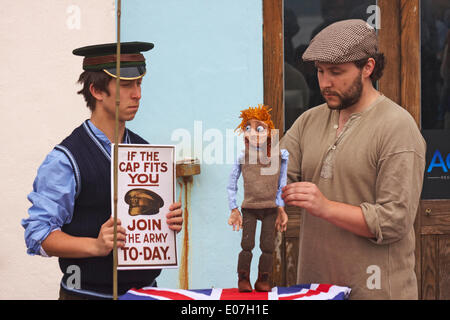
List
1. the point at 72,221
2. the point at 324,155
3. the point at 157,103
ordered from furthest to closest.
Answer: the point at 157,103, the point at 324,155, the point at 72,221

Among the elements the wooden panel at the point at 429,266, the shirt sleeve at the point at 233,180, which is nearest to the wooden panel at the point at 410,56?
the wooden panel at the point at 429,266

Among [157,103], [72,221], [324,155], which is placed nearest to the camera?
[72,221]

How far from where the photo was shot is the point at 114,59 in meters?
2.26

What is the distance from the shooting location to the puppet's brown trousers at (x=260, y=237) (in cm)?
217

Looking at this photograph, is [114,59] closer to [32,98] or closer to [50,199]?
[50,199]

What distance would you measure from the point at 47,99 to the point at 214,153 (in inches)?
43.7

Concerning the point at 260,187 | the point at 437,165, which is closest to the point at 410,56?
the point at 437,165

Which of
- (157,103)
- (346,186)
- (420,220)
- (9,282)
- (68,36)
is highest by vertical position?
(68,36)

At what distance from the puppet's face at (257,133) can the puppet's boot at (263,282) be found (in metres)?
0.47

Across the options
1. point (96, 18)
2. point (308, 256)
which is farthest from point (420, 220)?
point (96, 18)

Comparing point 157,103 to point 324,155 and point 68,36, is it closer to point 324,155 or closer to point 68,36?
point 68,36

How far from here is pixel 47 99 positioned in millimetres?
3873

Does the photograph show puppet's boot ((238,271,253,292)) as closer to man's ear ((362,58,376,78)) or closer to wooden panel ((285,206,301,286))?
man's ear ((362,58,376,78))

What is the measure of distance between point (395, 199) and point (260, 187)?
48 cm
